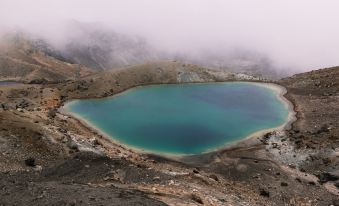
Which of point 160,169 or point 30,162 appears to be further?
point 160,169

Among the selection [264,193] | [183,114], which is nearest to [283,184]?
[264,193]

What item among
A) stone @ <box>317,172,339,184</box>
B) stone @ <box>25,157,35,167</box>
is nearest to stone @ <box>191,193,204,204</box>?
stone @ <box>25,157,35,167</box>

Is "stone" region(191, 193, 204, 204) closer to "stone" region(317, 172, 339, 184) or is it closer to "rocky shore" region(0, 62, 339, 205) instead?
Answer: "rocky shore" region(0, 62, 339, 205)

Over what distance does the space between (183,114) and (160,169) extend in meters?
33.7

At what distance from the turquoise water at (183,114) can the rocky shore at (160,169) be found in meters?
4.20

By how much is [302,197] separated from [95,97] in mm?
63243

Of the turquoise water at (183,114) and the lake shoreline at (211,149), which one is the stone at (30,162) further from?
the turquoise water at (183,114)

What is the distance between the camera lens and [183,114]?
8850cm

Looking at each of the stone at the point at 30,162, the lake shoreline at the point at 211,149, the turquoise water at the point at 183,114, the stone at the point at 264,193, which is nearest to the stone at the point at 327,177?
the stone at the point at 264,193

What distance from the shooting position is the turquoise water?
71562mm

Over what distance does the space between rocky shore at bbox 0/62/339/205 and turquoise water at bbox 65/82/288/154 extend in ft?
13.8

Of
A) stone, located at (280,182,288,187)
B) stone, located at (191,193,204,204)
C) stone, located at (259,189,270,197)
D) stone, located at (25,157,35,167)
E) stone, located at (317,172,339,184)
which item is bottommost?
stone, located at (191,193,204,204)

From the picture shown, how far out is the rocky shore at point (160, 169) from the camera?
37750 millimetres

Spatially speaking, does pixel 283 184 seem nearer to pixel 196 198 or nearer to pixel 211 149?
pixel 211 149
